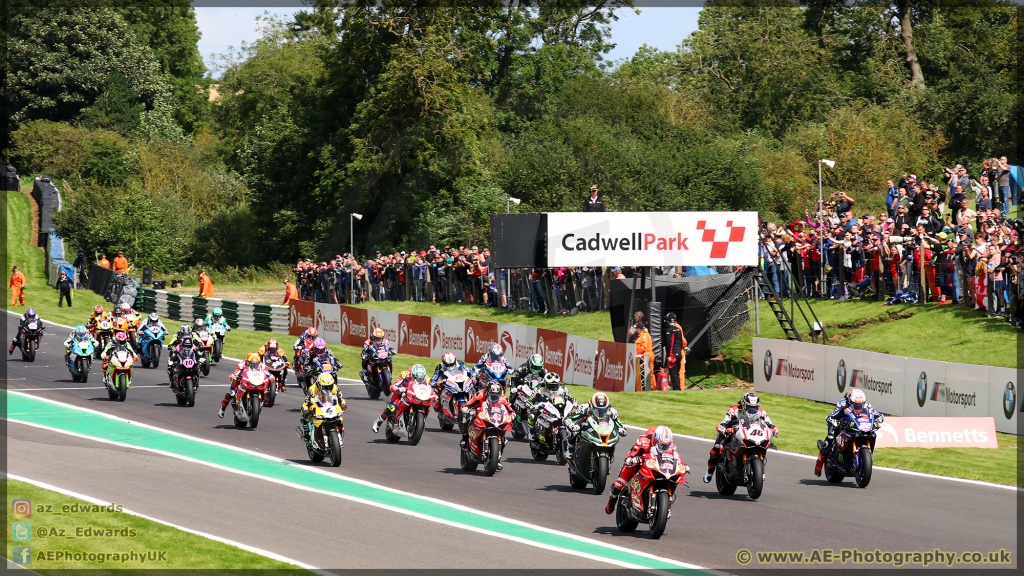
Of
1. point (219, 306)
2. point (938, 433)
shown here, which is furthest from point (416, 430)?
point (219, 306)

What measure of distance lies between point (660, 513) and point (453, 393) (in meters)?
8.84

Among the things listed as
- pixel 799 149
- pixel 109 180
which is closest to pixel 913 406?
pixel 799 149

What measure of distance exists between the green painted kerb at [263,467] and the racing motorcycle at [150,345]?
5.61 meters

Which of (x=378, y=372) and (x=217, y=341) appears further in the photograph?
(x=217, y=341)

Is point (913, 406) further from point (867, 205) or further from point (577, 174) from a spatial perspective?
point (577, 174)

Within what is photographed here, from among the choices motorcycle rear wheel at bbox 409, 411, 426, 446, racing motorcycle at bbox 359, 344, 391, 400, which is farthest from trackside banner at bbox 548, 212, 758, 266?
motorcycle rear wheel at bbox 409, 411, 426, 446

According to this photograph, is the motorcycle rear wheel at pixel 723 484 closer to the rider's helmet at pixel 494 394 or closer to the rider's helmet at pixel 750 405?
the rider's helmet at pixel 750 405

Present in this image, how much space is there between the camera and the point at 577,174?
54219 millimetres

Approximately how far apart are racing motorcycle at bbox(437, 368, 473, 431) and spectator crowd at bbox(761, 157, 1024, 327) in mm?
11699

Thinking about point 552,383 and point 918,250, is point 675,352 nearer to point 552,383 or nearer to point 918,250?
point 918,250

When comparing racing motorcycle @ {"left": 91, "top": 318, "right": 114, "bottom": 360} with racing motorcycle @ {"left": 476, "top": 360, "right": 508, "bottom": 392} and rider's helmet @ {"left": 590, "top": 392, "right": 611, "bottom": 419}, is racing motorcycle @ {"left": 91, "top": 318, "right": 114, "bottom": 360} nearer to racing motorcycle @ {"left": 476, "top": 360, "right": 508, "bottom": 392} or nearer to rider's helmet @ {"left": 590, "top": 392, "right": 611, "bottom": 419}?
racing motorcycle @ {"left": 476, "top": 360, "right": 508, "bottom": 392}

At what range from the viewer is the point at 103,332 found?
3084cm

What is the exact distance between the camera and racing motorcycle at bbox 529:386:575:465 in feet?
60.8

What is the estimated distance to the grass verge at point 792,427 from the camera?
62.9ft
